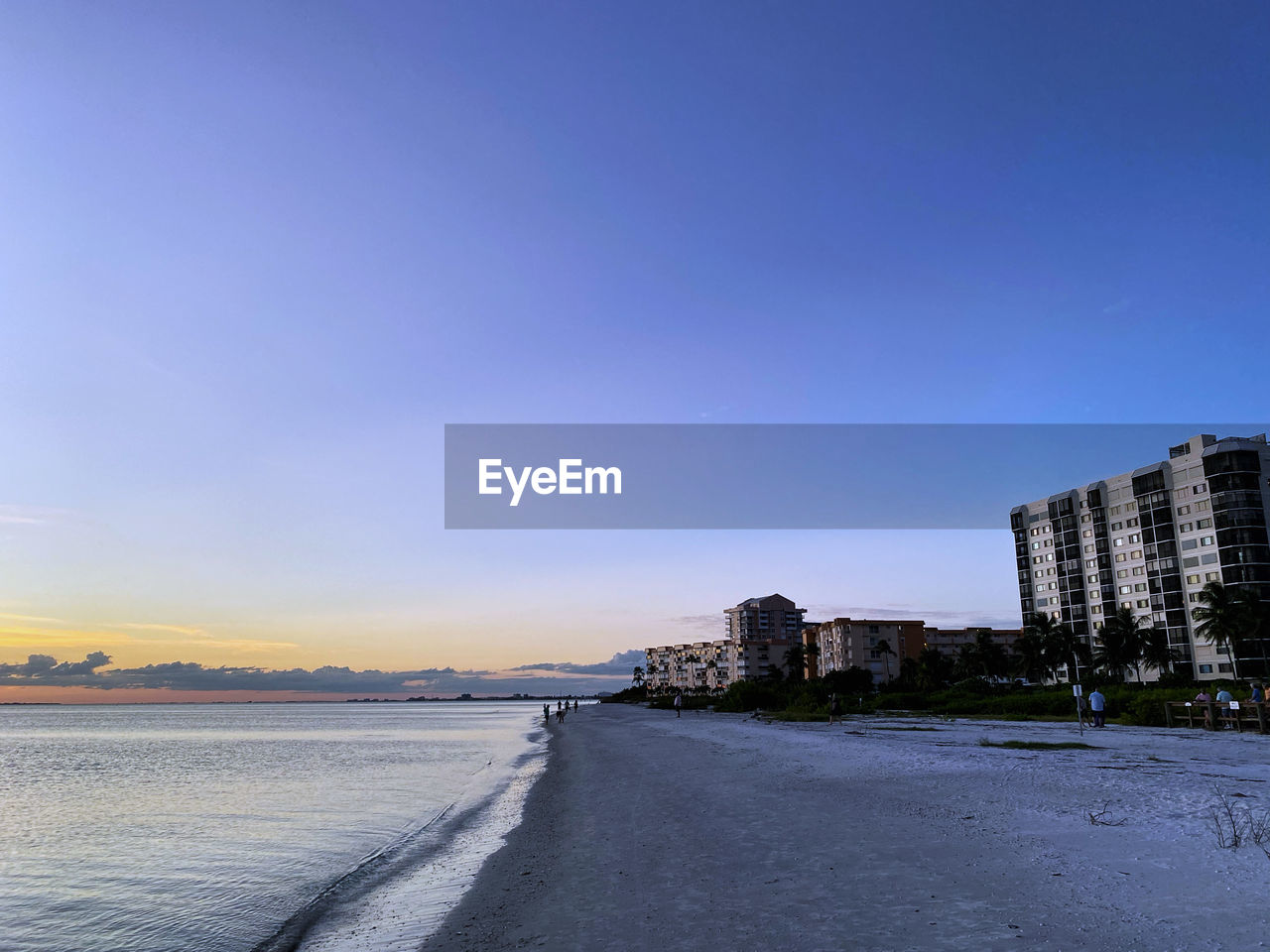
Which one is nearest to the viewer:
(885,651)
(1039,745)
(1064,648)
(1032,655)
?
(1039,745)

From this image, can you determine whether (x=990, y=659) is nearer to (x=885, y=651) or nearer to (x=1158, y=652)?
(x=1158, y=652)

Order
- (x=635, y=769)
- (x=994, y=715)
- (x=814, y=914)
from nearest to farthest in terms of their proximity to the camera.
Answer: (x=814, y=914) < (x=635, y=769) < (x=994, y=715)

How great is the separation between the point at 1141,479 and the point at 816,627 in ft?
325

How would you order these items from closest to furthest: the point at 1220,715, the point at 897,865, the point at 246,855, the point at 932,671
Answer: the point at 897,865 → the point at 246,855 → the point at 1220,715 → the point at 932,671

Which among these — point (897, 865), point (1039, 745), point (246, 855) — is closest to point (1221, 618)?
point (1039, 745)

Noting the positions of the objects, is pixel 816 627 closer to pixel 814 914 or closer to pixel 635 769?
pixel 635 769

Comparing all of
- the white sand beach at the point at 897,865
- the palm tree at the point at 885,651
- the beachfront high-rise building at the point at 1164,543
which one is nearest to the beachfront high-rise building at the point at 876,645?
the palm tree at the point at 885,651

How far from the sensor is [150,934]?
12547 mm

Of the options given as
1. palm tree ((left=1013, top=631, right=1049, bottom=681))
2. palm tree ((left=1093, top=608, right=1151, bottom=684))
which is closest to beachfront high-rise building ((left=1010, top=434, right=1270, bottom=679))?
palm tree ((left=1093, top=608, right=1151, bottom=684))

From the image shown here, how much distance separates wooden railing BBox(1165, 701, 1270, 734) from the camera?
98.7 ft

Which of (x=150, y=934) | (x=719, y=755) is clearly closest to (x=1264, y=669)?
(x=719, y=755)

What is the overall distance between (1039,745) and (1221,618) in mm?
76873

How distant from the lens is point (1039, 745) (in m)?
27.4

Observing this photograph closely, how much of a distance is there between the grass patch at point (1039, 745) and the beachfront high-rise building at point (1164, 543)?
80437 mm
